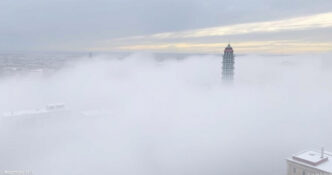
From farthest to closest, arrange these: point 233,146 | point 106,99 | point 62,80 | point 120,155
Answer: point 62,80 < point 106,99 < point 233,146 < point 120,155

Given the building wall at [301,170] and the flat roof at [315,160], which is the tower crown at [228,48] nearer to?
the flat roof at [315,160]

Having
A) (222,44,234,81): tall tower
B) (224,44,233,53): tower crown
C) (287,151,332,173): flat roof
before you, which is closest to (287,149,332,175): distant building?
(287,151,332,173): flat roof

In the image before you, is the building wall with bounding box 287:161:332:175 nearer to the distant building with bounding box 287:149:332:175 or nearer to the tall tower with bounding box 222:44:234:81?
the distant building with bounding box 287:149:332:175

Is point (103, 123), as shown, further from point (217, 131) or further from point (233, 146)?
point (233, 146)

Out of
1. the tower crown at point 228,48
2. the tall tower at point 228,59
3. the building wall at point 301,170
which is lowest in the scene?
the building wall at point 301,170

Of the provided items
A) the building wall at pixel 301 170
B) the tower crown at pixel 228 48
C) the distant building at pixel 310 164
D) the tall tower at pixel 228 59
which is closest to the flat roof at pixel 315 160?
the distant building at pixel 310 164

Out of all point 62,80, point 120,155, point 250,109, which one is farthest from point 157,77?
point 120,155

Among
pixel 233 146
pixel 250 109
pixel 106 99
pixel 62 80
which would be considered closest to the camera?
pixel 233 146
